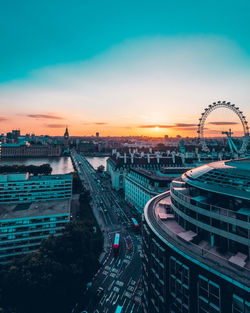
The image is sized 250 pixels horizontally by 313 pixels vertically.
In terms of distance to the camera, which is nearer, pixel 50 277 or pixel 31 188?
pixel 50 277

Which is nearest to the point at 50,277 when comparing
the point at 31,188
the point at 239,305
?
the point at 239,305

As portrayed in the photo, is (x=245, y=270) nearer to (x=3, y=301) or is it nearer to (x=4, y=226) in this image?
(x=3, y=301)

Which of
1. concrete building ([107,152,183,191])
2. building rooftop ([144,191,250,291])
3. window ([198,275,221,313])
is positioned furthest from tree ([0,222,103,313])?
concrete building ([107,152,183,191])

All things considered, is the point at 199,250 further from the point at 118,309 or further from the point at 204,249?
the point at 118,309

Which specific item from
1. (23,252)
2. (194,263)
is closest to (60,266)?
(23,252)

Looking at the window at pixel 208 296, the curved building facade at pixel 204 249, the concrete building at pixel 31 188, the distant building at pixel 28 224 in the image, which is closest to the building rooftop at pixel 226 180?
the curved building facade at pixel 204 249

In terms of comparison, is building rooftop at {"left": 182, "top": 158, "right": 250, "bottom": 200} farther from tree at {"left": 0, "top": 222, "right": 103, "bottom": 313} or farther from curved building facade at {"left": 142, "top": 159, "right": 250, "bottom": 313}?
tree at {"left": 0, "top": 222, "right": 103, "bottom": 313}

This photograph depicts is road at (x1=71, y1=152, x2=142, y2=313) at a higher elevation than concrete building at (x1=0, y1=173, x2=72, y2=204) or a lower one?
lower
